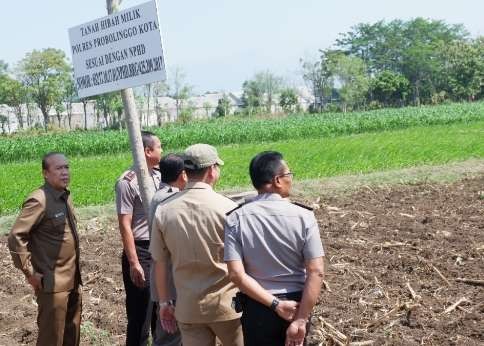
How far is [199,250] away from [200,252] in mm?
13

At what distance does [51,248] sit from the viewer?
5.35 m

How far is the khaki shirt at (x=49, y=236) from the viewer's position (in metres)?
5.21

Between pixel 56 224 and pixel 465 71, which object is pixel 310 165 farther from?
pixel 465 71

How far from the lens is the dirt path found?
6117 mm

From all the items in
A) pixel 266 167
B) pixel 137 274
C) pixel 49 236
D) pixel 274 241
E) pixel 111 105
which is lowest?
pixel 137 274

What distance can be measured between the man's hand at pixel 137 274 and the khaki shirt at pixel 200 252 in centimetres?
115


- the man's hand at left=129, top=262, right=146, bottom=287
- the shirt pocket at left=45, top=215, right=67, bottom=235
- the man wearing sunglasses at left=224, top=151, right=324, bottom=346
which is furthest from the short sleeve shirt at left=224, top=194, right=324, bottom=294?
the shirt pocket at left=45, top=215, right=67, bottom=235

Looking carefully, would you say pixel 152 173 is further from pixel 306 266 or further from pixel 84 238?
pixel 84 238

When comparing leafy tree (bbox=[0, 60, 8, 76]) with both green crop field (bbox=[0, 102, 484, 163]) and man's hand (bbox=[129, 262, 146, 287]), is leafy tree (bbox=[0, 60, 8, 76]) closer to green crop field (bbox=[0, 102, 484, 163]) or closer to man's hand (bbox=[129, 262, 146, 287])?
green crop field (bbox=[0, 102, 484, 163])

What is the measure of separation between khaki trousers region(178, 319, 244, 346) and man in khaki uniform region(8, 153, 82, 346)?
1.46 m

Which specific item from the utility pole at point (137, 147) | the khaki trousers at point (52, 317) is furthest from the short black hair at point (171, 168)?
the khaki trousers at point (52, 317)

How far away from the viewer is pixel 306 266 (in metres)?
3.67

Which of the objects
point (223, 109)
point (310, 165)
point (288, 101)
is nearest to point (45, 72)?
point (223, 109)

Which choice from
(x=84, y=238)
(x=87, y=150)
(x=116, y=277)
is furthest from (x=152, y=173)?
(x=87, y=150)
